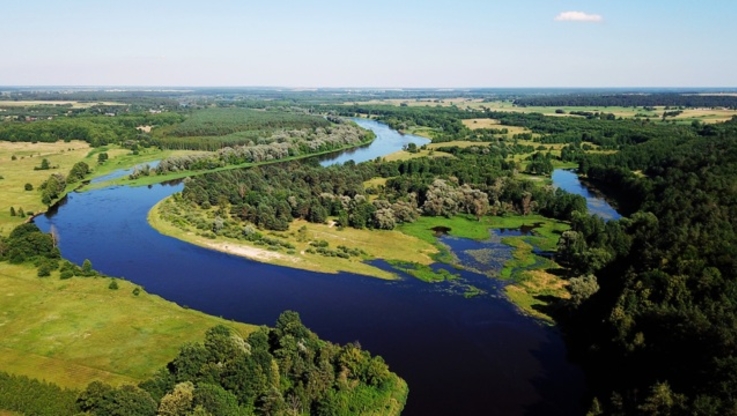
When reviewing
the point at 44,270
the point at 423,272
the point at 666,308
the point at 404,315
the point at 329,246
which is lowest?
the point at 404,315

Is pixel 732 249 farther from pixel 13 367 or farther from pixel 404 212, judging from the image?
pixel 13 367

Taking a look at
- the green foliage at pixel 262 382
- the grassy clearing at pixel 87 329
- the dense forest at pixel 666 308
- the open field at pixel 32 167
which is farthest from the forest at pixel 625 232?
the open field at pixel 32 167

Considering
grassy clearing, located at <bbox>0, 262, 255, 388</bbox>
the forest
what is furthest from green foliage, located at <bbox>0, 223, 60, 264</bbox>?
the forest

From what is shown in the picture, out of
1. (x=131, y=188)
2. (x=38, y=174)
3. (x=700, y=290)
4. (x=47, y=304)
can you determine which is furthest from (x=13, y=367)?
(x=38, y=174)

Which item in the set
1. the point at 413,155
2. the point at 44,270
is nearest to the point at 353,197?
the point at 44,270

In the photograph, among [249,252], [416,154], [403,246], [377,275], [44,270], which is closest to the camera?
[44,270]

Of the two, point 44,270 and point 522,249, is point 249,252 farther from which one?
point 522,249
